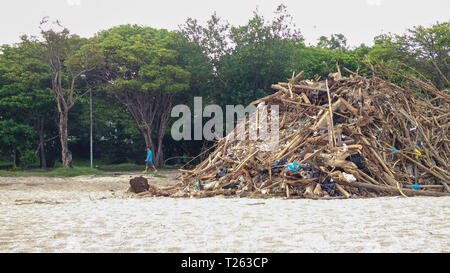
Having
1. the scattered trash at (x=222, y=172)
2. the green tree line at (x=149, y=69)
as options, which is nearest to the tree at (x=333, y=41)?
the green tree line at (x=149, y=69)

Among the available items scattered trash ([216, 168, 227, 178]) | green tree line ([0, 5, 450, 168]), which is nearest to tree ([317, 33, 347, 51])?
green tree line ([0, 5, 450, 168])

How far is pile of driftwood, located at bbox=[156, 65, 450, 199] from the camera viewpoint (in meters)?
10.2

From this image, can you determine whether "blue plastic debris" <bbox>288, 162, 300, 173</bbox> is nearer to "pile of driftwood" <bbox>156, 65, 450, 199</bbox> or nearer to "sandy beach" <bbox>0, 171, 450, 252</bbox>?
"pile of driftwood" <bbox>156, 65, 450, 199</bbox>

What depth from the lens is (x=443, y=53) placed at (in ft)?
103

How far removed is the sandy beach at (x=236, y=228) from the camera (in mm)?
4688

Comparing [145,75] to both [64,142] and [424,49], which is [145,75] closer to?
[64,142]

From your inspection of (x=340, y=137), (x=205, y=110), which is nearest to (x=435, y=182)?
(x=340, y=137)

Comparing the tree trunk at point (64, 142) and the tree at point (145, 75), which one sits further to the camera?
the tree at point (145, 75)

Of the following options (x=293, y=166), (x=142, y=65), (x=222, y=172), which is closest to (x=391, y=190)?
(x=293, y=166)

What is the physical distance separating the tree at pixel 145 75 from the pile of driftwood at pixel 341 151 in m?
17.0

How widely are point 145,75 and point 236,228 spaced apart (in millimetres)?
25235

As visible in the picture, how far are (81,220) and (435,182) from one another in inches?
339

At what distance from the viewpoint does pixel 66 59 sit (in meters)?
28.0
